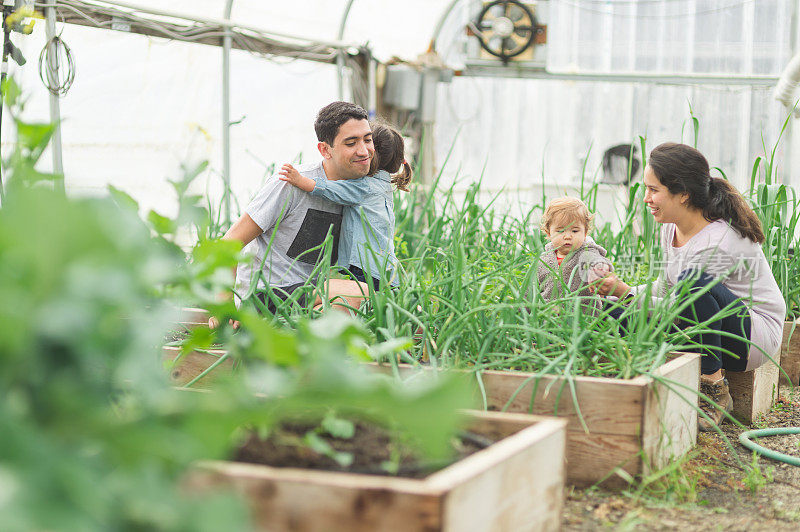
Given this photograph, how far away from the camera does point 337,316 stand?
1008 mm

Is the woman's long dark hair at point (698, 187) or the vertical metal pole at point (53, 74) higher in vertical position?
the vertical metal pole at point (53, 74)

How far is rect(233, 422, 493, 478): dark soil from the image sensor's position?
3.64 feet

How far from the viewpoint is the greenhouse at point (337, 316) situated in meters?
0.70

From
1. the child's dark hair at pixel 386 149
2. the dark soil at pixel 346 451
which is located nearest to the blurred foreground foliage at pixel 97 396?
the dark soil at pixel 346 451

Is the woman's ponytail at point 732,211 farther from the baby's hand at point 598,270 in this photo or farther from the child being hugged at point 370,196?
the child being hugged at point 370,196

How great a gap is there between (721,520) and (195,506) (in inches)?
48.5

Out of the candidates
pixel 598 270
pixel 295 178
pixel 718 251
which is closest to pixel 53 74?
pixel 295 178

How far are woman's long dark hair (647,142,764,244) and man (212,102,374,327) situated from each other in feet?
2.92

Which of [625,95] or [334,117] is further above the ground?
[625,95]

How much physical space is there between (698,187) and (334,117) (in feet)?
3.57

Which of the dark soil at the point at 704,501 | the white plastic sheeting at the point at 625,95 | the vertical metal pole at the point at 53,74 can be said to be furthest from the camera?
the white plastic sheeting at the point at 625,95

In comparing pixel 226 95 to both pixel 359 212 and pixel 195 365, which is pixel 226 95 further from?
pixel 195 365

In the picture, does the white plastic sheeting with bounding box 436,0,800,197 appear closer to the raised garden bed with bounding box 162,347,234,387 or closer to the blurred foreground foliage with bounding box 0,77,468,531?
the raised garden bed with bounding box 162,347,234,387

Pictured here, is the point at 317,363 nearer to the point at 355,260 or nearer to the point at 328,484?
the point at 328,484
